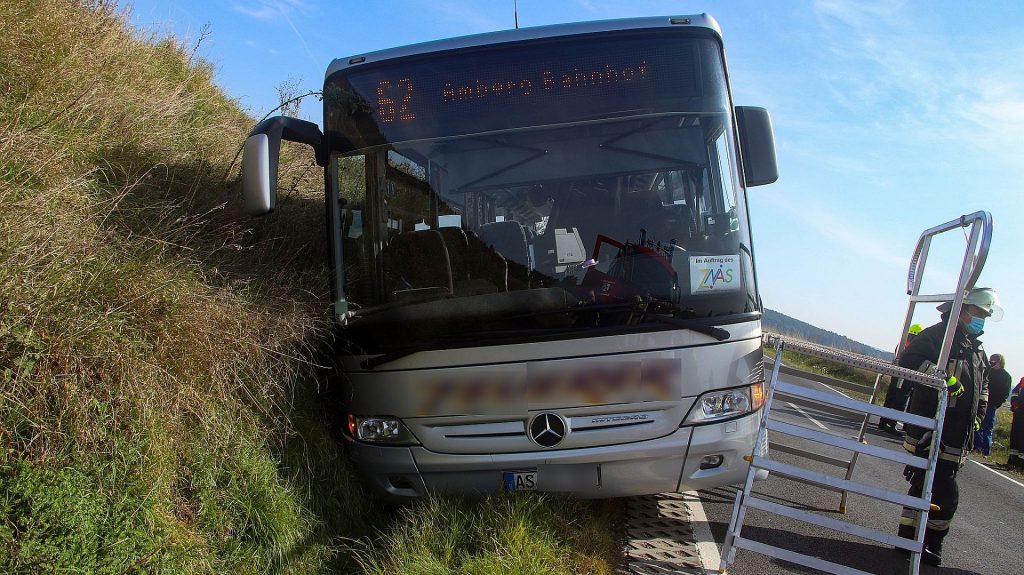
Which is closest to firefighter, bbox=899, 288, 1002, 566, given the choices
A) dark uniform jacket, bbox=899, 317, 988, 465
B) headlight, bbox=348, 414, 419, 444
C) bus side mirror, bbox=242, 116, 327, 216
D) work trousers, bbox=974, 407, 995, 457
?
dark uniform jacket, bbox=899, 317, 988, 465

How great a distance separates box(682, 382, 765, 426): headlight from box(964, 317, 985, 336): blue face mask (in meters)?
2.11

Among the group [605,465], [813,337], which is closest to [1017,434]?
[605,465]

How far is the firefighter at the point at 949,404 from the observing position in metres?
5.05

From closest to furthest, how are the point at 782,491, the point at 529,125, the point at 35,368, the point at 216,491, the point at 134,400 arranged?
the point at 35,368, the point at 134,400, the point at 216,491, the point at 529,125, the point at 782,491

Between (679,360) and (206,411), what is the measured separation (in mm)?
2630

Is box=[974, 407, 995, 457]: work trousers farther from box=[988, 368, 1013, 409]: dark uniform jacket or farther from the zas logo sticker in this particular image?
the zas logo sticker

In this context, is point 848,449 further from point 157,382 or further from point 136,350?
point 136,350

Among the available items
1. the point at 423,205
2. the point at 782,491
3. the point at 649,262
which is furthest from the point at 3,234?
the point at 782,491

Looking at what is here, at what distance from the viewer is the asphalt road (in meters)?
4.91

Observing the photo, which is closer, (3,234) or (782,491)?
(3,234)

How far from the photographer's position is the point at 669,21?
15.0ft

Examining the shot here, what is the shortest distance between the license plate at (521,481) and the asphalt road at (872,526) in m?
1.36

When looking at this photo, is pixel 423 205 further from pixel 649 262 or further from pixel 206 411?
pixel 206 411

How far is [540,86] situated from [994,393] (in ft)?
34.1
